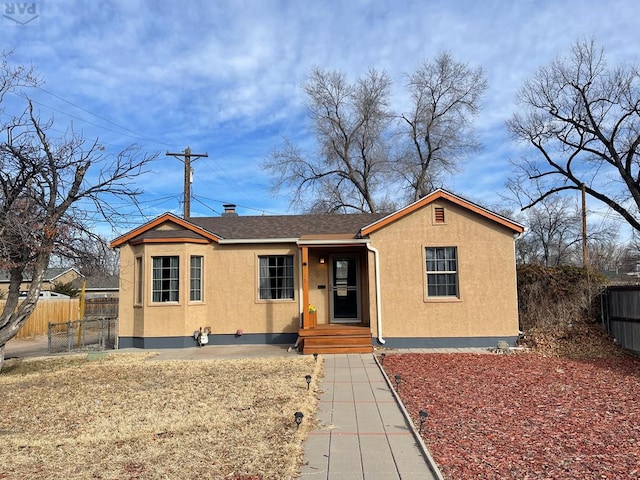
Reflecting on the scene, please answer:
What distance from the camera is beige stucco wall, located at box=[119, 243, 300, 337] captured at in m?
13.2

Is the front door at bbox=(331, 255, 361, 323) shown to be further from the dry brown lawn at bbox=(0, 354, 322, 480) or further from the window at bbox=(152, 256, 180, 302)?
the window at bbox=(152, 256, 180, 302)

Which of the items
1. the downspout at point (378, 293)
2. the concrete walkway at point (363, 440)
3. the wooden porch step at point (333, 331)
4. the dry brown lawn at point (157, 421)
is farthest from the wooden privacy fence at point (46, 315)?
the concrete walkway at point (363, 440)

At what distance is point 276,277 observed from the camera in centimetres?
1386

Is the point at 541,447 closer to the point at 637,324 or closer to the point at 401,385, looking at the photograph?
the point at 401,385

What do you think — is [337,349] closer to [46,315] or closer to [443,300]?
[443,300]

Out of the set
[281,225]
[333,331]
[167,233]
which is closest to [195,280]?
[167,233]

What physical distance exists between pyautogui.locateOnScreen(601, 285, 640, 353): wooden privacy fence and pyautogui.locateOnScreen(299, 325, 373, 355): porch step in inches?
251

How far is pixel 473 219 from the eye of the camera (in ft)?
41.8

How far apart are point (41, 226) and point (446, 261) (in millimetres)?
9960

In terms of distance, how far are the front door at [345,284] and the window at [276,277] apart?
4.53ft

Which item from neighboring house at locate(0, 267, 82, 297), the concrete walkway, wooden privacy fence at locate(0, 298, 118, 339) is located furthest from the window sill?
neighboring house at locate(0, 267, 82, 297)

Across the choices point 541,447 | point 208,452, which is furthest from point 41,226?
point 541,447

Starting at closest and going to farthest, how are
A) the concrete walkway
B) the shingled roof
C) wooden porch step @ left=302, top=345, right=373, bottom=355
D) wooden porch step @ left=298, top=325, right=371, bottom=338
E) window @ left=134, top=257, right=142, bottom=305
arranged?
the concrete walkway < wooden porch step @ left=302, top=345, right=373, bottom=355 < wooden porch step @ left=298, top=325, right=371, bottom=338 < the shingled roof < window @ left=134, top=257, right=142, bottom=305

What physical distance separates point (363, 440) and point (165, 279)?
31.9 feet
